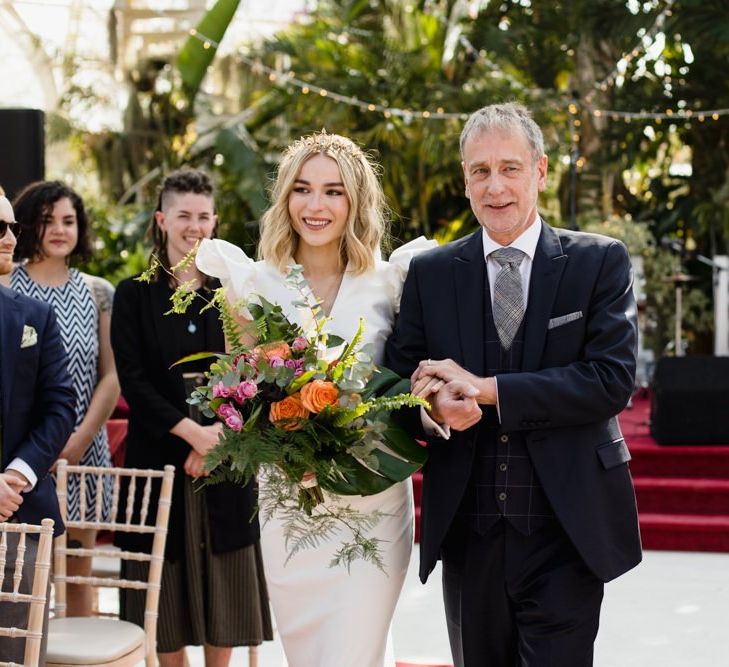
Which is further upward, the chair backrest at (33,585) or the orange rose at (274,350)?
the orange rose at (274,350)

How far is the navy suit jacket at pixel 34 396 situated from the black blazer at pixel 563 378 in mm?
1114

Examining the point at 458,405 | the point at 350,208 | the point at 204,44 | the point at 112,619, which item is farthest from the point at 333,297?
the point at 204,44

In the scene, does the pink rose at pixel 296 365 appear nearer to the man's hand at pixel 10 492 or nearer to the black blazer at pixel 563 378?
the black blazer at pixel 563 378

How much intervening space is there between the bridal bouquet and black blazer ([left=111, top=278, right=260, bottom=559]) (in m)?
1.25

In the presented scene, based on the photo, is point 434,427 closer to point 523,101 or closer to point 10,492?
point 10,492

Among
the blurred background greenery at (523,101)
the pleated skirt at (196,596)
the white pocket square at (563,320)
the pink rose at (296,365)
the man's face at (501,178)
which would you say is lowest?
the pleated skirt at (196,596)

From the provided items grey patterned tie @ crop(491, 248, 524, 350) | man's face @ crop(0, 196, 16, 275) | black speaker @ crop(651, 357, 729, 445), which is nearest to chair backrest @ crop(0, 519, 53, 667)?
man's face @ crop(0, 196, 16, 275)

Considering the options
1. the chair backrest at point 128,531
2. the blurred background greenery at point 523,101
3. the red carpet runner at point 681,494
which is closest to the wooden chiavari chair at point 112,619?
the chair backrest at point 128,531

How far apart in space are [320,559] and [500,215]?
107cm

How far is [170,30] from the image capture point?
18.3 meters

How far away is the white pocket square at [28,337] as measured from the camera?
3344mm

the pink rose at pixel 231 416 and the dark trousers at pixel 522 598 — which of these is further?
the dark trousers at pixel 522 598

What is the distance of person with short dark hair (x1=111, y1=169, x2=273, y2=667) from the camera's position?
13.5 ft

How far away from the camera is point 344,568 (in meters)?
3.07
